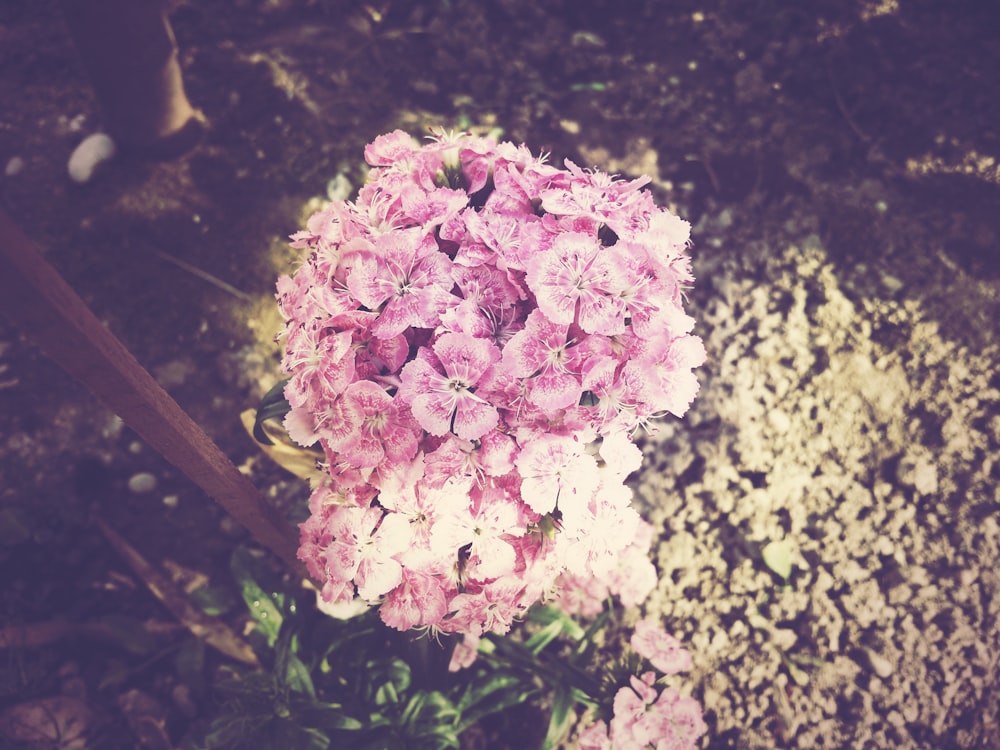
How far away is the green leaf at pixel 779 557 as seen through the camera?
2.19 meters

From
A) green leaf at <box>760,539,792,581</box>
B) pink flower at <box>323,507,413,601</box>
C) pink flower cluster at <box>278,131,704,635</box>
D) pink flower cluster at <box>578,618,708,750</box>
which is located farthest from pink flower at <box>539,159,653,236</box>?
green leaf at <box>760,539,792,581</box>

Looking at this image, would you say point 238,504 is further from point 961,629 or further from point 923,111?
point 923,111

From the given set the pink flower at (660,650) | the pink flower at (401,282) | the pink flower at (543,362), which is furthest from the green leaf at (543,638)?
the pink flower at (401,282)

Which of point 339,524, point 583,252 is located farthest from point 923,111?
point 339,524

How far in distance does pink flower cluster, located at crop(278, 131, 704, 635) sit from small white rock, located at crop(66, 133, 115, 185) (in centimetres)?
199

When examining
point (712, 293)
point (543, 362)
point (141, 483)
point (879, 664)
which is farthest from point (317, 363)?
point (879, 664)

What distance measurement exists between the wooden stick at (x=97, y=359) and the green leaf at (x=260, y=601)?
0.63m

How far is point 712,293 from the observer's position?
2.65 metres

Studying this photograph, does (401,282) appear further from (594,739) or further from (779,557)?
(779,557)

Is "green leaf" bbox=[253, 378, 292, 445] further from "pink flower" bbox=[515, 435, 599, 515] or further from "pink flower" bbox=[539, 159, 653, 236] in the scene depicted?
"pink flower" bbox=[539, 159, 653, 236]

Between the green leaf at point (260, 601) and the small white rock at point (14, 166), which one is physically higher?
the small white rock at point (14, 166)

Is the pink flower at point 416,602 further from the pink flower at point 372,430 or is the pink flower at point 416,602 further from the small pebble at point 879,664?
the small pebble at point 879,664

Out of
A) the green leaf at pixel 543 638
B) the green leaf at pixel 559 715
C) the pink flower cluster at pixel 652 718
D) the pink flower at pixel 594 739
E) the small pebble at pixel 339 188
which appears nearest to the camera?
the pink flower cluster at pixel 652 718

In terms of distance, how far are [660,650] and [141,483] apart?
1.82 metres
